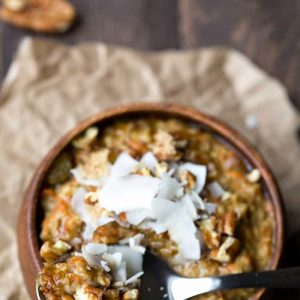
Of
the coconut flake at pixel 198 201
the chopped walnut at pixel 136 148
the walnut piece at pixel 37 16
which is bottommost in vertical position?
the coconut flake at pixel 198 201

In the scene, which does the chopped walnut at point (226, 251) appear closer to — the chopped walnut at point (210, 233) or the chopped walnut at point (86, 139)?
the chopped walnut at point (210, 233)

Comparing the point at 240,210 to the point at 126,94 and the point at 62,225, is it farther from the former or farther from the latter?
the point at 126,94

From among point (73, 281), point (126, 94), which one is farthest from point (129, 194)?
A: point (126, 94)

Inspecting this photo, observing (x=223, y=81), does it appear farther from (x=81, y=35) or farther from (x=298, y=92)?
(x=81, y=35)

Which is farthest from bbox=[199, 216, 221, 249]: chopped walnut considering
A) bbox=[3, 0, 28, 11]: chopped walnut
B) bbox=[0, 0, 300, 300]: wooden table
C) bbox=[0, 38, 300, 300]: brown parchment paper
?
bbox=[3, 0, 28, 11]: chopped walnut

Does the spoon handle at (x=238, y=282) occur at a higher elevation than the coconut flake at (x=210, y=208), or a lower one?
lower

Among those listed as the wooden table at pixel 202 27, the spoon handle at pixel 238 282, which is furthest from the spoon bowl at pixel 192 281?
the wooden table at pixel 202 27
